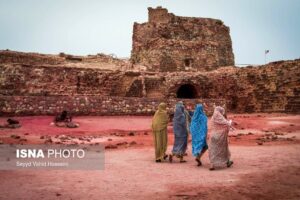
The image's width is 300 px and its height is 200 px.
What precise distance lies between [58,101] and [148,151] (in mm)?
9394

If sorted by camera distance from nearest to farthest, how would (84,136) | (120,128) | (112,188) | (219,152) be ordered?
(112,188) → (219,152) → (84,136) → (120,128)

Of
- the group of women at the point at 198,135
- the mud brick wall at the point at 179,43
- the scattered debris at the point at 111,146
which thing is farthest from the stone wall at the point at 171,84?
the group of women at the point at 198,135

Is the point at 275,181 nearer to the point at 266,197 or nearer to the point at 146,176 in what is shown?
the point at 266,197

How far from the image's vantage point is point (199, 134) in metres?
8.75

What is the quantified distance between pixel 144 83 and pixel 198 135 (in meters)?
18.3

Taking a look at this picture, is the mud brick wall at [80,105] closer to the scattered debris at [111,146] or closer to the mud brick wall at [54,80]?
the mud brick wall at [54,80]

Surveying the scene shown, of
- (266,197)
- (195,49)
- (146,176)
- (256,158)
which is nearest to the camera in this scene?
(266,197)

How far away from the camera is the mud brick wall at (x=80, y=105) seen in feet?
60.4

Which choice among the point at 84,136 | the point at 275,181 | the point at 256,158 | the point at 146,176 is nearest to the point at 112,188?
the point at 146,176

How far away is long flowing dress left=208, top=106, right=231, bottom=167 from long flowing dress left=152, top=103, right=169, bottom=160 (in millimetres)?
1583

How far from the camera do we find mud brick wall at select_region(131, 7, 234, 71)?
34094 mm

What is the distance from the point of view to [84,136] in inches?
564

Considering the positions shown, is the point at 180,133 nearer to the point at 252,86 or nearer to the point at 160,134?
the point at 160,134

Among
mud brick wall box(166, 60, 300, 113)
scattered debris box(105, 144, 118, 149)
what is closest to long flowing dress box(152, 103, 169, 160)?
scattered debris box(105, 144, 118, 149)
